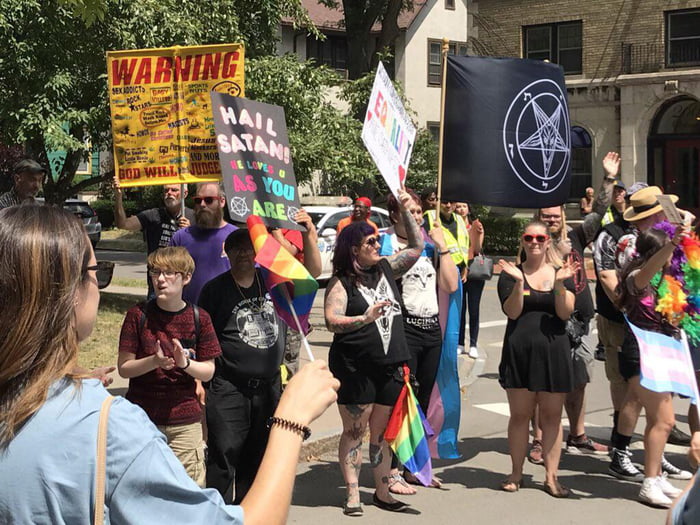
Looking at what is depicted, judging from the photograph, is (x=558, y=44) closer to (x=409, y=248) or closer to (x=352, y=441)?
(x=409, y=248)

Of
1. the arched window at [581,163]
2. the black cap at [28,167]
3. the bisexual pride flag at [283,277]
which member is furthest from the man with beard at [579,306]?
the arched window at [581,163]

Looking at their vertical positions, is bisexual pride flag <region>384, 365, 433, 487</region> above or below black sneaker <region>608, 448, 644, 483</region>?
above

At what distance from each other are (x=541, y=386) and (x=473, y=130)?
6.77 ft

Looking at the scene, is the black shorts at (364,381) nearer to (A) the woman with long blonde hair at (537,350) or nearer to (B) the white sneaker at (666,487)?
(A) the woman with long blonde hair at (537,350)

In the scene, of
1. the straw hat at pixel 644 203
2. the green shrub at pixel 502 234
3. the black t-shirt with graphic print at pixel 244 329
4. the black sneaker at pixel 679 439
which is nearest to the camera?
the black t-shirt with graphic print at pixel 244 329

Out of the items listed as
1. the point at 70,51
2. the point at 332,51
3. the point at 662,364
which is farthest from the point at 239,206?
the point at 332,51

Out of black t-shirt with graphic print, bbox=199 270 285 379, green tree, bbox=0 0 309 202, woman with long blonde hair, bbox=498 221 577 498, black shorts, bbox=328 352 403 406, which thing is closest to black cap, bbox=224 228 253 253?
black t-shirt with graphic print, bbox=199 270 285 379

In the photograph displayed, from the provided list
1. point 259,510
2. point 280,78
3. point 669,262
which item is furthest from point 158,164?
point 280,78

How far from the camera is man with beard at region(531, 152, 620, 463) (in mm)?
7004

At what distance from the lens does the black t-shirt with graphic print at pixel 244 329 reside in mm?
5285

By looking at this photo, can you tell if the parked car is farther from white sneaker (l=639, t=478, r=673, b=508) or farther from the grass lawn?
white sneaker (l=639, t=478, r=673, b=508)

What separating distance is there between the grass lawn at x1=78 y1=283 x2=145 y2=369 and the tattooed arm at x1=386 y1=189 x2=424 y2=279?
15.3 feet

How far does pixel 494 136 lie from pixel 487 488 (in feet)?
8.73

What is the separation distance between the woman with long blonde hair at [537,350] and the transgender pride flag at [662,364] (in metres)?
0.99
